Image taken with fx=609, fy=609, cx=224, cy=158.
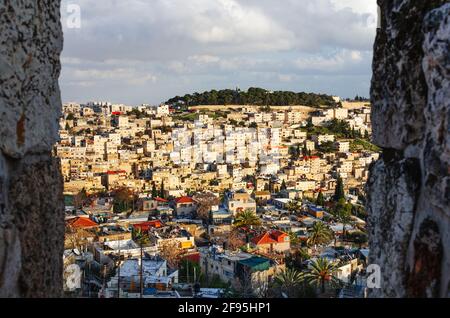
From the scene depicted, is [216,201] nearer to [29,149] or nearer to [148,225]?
Answer: [148,225]

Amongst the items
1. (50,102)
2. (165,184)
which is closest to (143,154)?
(165,184)

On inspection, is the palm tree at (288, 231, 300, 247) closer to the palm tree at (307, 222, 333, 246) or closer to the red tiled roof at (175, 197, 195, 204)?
the palm tree at (307, 222, 333, 246)

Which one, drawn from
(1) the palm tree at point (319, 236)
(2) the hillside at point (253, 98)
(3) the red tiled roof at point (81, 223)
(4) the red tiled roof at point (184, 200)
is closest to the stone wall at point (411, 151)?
(1) the palm tree at point (319, 236)

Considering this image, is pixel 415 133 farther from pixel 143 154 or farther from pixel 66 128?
pixel 66 128

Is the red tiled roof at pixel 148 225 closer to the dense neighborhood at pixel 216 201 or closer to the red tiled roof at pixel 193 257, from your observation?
the dense neighborhood at pixel 216 201

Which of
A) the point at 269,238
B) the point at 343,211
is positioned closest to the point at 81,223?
the point at 269,238
